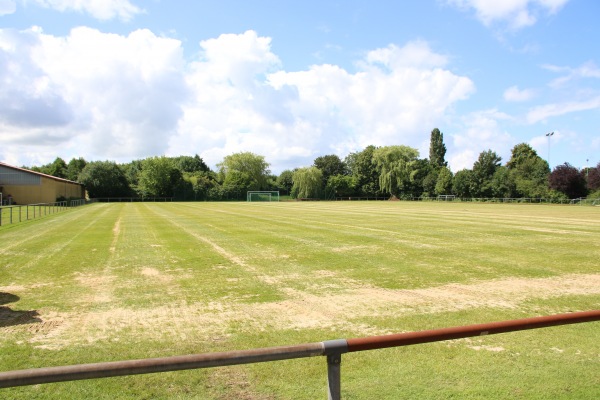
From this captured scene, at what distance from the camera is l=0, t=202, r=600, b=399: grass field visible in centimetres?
442

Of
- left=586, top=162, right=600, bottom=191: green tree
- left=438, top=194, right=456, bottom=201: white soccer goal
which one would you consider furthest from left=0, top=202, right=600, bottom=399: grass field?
left=438, top=194, right=456, bottom=201: white soccer goal

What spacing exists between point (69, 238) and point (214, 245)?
681cm

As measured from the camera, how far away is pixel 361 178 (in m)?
106

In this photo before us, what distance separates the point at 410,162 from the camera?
9494cm

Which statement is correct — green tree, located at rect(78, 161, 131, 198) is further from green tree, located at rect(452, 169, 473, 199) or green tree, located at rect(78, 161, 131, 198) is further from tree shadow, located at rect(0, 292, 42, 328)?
tree shadow, located at rect(0, 292, 42, 328)

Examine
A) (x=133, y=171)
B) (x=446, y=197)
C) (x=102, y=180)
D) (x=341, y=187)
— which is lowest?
(x=446, y=197)

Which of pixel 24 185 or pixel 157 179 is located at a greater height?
pixel 157 179

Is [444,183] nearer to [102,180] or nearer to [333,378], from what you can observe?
[102,180]

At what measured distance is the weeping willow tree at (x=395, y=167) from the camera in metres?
94.2

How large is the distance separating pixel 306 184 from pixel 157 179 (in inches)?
1338

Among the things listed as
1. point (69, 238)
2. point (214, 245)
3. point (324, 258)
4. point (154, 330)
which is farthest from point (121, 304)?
point (69, 238)

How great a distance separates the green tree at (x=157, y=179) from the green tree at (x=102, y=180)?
4741 millimetres

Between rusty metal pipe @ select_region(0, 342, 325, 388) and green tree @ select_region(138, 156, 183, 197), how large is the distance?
96.3 m

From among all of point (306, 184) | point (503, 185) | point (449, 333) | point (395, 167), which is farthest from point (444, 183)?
point (449, 333)
